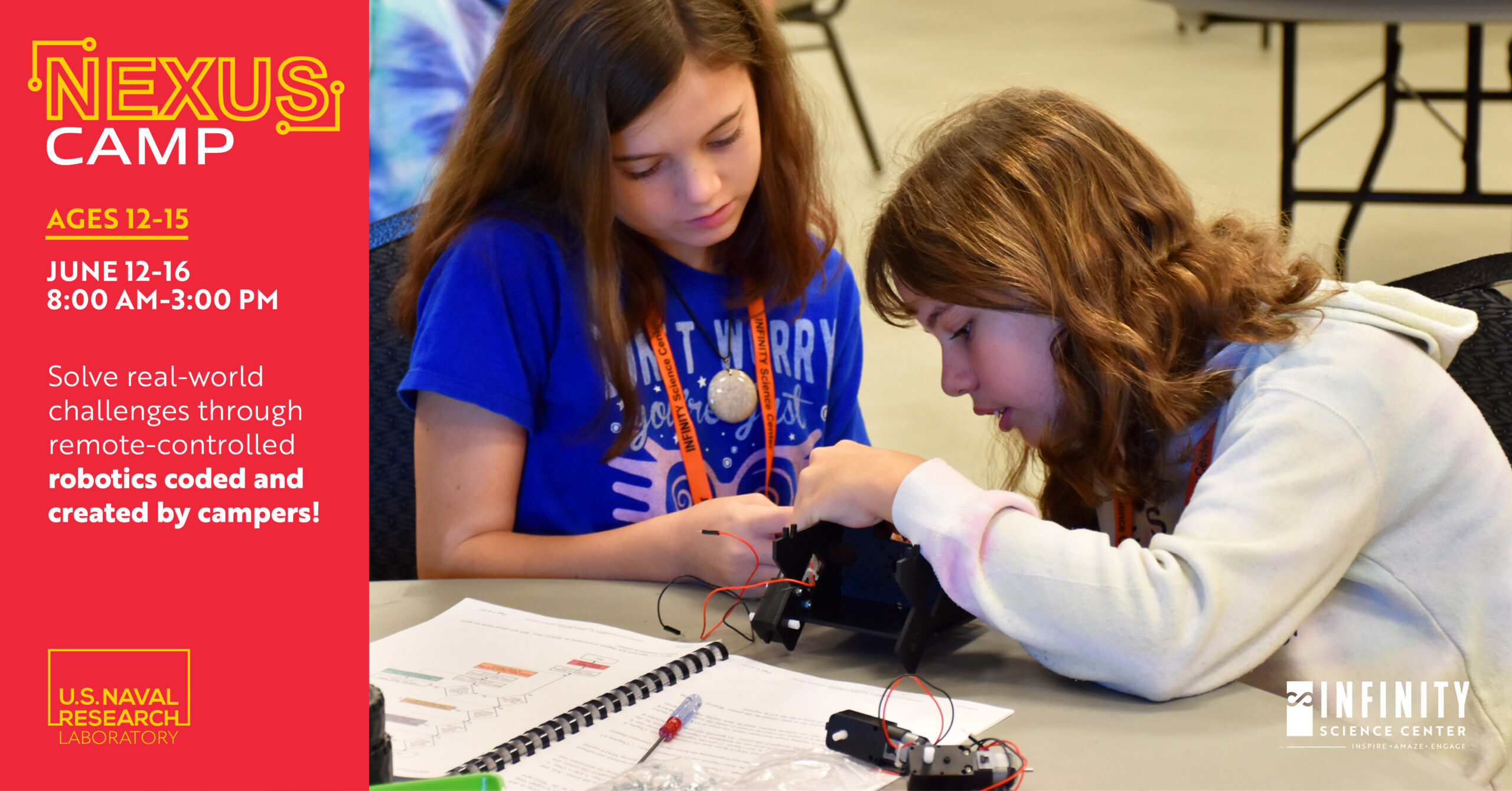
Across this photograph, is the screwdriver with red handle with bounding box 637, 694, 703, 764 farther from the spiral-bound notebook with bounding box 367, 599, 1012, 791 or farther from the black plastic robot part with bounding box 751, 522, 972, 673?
the black plastic robot part with bounding box 751, 522, 972, 673

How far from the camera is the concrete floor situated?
12.3 ft

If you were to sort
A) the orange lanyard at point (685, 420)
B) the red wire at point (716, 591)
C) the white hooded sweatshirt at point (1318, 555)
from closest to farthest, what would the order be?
the white hooded sweatshirt at point (1318, 555), the red wire at point (716, 591), the orange lanyard at point (685, 420)

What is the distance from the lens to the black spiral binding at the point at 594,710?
2.83 ft

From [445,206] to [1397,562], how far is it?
1.00 m

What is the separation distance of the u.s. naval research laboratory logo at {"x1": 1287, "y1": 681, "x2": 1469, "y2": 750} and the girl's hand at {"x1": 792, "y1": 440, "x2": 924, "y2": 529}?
0.35 meters

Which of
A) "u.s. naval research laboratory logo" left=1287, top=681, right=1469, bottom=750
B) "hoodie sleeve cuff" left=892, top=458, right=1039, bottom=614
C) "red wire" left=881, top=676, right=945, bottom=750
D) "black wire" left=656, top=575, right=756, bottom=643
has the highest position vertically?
"hoodie sleeve cuff" left=892, top=458, right=1039, bottom=614

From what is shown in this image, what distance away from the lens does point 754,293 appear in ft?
4.83

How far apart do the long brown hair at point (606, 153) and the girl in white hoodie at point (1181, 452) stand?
0.27 meters

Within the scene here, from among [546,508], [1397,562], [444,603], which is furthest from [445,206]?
[1397,562]

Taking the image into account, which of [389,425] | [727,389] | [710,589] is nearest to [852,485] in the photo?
[710,589]

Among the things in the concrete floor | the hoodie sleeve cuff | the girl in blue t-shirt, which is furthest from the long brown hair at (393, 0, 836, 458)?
the concrete floor
